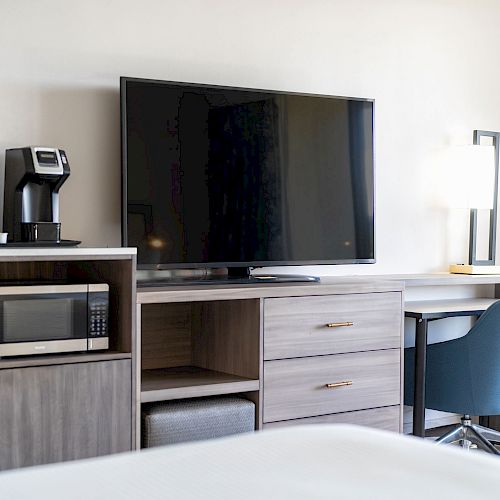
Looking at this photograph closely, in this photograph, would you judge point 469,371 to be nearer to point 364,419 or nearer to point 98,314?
point 364,419

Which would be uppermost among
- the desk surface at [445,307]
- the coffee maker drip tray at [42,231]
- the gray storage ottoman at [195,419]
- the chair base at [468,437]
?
the coffee maker drip tray at [42,231]

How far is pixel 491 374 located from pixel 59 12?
210cm

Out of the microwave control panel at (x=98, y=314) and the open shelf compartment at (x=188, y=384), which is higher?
the microwave control panel at (x=98, y=314)

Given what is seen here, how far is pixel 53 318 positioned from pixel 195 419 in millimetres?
604

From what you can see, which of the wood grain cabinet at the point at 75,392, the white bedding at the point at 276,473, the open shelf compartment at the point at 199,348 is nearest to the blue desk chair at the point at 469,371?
the open shelf compartment at the point at 199,348

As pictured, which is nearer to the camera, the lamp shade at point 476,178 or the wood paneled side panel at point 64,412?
the wood paneled side panel at point 64,412

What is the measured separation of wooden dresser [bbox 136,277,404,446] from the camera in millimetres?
3098

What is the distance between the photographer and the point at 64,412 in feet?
8.84

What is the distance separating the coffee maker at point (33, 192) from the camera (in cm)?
283

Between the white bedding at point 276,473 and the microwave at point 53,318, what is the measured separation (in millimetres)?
1487

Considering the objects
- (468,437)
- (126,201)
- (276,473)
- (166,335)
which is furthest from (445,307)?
(276,473)

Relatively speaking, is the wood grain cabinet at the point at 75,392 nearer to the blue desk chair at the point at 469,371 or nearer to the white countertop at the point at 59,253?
the white countertop at the point at 59,253

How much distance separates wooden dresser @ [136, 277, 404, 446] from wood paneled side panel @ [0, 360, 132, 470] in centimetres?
12

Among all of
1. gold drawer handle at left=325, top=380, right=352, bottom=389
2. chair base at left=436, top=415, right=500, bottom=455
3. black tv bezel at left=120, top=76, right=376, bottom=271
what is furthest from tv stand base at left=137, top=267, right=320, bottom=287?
chair base at left=436, top=415, right=500, bottom=455
